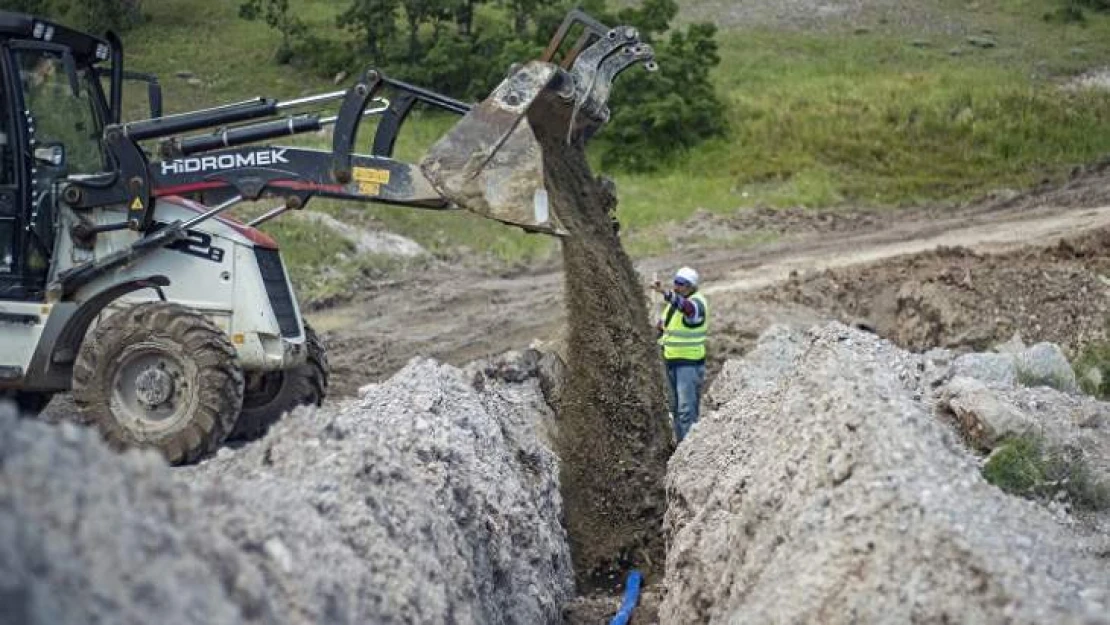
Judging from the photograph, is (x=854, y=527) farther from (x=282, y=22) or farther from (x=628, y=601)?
(x=282, y=22)

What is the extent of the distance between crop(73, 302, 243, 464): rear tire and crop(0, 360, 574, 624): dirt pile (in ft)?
4.06

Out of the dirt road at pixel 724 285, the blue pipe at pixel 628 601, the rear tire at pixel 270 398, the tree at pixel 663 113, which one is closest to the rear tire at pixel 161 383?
the rear tire at pixel 270 398

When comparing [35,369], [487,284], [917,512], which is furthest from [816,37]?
Answer: [917,512]

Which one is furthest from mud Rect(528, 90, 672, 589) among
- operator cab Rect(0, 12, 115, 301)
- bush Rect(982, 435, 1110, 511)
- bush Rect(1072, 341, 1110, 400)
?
bush Rect(1072, 341, 1110, 400)

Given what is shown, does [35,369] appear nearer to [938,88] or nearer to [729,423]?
[729,423]

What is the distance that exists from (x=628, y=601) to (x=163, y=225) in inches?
175

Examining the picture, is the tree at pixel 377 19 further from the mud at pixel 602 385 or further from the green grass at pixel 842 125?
the mud at pixel 602 385

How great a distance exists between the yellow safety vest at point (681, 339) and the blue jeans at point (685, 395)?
0.28ft

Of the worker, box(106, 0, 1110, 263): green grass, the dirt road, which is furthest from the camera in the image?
box(106, 0, 1110, 263): green grass

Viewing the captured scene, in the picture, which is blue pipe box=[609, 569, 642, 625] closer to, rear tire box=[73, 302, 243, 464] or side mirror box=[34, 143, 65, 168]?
rear tire box=[73, 302, 243, 464]

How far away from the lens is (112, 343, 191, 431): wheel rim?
10.4m

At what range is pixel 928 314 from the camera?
16266mm

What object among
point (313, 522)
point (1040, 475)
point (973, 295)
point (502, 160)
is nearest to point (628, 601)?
point (1040, 475)

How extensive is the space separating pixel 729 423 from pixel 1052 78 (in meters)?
23.5
